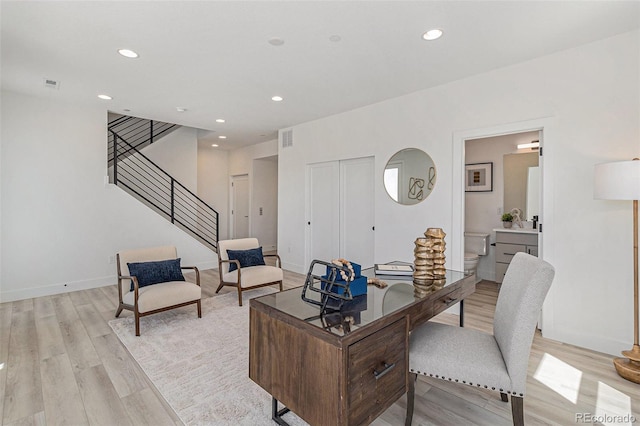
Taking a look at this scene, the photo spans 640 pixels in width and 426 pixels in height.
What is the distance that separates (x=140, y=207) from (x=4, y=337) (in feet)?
8.72

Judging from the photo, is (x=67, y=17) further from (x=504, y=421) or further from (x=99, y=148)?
(x=504, y=421)

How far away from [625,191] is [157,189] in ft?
23.7

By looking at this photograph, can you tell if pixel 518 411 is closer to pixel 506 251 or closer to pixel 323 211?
pixel 506 251

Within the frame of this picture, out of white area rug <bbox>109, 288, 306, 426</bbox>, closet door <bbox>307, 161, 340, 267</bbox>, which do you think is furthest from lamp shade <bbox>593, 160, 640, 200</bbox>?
closet door <bbox>307, 161, 340, 267</bbox>

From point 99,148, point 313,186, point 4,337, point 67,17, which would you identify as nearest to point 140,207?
point 99,148

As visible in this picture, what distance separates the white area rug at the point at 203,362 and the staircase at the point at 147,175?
3.03 metres

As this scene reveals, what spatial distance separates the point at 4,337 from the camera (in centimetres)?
300

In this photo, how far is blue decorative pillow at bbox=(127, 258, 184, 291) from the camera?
3.39 m

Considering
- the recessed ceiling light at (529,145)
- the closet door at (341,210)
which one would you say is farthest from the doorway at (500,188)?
the closet door at (341,210)

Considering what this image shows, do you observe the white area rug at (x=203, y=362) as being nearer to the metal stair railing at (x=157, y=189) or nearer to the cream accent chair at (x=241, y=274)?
the cream accent chair at (x=241, y=274)

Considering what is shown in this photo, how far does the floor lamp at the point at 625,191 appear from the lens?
2.25 metres

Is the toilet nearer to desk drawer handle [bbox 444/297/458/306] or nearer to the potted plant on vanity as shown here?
the potted plant on vanity

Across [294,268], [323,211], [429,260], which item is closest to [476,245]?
[323,211]

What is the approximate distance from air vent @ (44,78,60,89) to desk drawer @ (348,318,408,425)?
4737 millimetres
